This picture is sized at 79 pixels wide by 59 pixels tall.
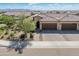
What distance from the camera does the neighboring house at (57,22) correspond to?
992 cm

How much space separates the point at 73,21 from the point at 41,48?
3913 mm

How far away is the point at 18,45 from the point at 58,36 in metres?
2.33

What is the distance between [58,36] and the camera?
9156mm

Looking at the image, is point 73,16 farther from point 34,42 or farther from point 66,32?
point 34,42

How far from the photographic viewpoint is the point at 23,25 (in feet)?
27.9

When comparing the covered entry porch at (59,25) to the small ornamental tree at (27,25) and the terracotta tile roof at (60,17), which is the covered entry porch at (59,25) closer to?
the terracotta tile roof at (60,17)

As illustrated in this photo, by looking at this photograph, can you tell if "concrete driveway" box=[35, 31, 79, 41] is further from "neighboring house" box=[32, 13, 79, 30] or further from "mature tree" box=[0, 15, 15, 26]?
"mature tree" box=[0, 15, 15, 26]

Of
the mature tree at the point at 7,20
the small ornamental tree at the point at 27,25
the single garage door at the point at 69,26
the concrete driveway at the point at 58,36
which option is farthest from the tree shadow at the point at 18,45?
the single garage door at the point at 69,26

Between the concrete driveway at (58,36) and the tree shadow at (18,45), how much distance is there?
30.5 inches

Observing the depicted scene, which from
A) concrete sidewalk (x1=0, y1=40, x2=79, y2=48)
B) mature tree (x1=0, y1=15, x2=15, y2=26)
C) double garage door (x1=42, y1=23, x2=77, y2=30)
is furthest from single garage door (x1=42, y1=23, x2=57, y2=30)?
concrete sidewalk (x1=0, y1=40, x2=79, y2=48)

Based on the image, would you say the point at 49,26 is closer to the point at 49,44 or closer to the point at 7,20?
the point at 7,20

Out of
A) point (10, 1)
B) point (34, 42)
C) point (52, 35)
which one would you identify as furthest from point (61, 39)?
point (10, 1)

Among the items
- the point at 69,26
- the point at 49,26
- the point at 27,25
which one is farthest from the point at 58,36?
the point at 27,25

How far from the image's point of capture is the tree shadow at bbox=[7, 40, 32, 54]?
706 centimetres
